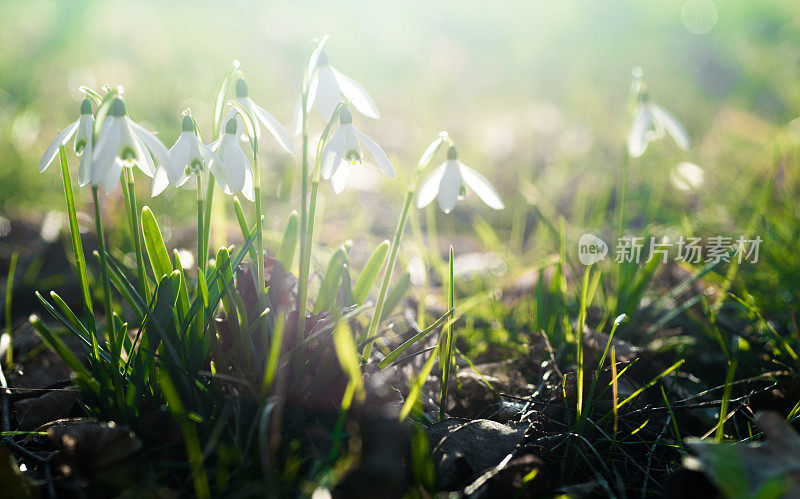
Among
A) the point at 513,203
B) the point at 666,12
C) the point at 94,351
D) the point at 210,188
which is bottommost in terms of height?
the point at 513,203

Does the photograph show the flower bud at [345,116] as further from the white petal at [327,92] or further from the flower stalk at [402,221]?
the flower stalk at [402,221]

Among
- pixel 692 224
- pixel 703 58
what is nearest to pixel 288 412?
pixel 692 224

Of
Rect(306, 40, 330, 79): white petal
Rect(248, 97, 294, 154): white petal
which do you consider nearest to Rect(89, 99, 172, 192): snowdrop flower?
Rect(248, 97, 294, 154): white petal

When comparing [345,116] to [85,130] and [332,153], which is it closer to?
[332,153]

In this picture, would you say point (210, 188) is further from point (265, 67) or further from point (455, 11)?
point (455, 11)

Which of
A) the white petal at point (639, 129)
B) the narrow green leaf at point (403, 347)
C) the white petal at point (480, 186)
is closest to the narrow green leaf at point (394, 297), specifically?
the narrow green leaf at point (403, 347)

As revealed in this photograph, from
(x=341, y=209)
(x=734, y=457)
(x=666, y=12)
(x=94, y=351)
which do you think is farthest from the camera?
(x=666, y=12)

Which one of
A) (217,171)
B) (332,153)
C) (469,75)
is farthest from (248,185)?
(469,75)
